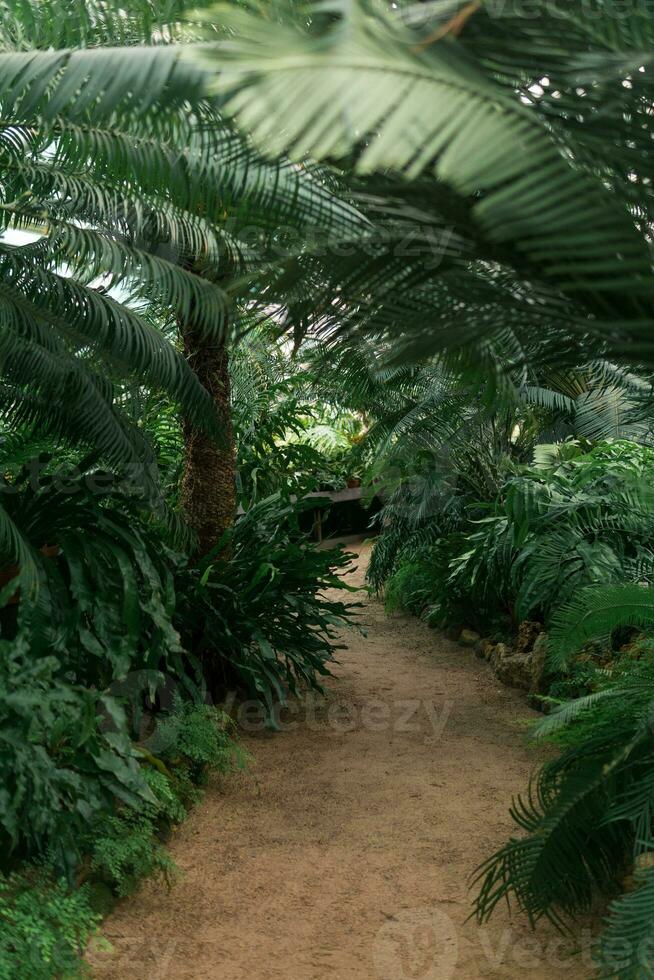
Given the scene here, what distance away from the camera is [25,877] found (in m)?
3.01

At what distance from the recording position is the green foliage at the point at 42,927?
2.49 m

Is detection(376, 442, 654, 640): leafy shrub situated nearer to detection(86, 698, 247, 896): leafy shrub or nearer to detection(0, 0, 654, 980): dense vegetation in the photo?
detection(0, 0, 654, 980): dense vegetation

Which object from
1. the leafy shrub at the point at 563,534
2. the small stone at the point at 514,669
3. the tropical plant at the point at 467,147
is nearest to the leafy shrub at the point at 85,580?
the leafy shrub at the point at 563,534

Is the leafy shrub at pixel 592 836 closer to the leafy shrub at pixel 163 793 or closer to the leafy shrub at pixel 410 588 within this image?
the leafy shrub at pixel 163 793

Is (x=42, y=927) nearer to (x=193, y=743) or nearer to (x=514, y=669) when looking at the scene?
(x=193, y=743)

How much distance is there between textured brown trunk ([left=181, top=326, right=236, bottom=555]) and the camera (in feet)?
17.0

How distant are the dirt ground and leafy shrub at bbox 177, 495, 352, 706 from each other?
1.04 ft

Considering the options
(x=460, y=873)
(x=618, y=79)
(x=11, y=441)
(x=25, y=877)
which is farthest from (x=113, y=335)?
(x=618, y=79)

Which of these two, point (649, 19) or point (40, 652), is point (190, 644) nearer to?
point (40, 652)

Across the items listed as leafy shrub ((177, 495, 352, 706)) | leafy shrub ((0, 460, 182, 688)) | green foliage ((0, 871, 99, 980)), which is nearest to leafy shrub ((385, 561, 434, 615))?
leafy shrub ((177, 495, 352, 706))

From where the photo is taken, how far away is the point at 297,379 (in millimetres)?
6938

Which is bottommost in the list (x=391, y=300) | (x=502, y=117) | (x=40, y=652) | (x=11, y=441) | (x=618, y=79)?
(x=40, y=652)

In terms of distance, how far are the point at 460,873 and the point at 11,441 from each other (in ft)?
10.1

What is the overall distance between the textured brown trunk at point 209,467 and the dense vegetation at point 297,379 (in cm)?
2
